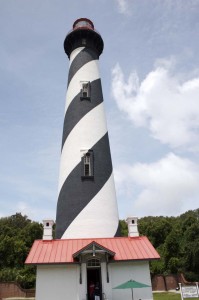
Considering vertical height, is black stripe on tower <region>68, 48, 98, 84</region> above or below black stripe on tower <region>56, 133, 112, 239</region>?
above

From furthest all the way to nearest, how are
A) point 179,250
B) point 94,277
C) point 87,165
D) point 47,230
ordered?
1. point 179,250
2. point 87,165
3. point 47,230
4. point 94,277

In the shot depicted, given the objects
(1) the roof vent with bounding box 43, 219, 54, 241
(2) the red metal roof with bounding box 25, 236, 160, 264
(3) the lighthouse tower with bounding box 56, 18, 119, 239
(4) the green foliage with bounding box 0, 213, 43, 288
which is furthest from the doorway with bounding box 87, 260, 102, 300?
(4) the green foliage with bounding box 0, 213, 43, 288

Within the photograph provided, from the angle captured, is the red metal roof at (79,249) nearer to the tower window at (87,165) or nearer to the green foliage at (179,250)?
the tower window at (87,165)

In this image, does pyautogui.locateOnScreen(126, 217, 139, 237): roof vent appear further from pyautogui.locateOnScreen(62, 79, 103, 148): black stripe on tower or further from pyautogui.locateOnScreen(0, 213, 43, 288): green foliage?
pyautogui.locateOnScreen(0, 213, 43, 288): green foliage

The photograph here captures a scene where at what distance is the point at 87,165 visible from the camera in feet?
44.1

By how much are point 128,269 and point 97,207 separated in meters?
2.84

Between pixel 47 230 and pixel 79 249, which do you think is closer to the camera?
pixel 79 249

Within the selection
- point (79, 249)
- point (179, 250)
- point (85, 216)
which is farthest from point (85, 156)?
point (179, 250)

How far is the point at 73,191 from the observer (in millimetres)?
12930

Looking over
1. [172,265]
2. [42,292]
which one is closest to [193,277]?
[172,265]

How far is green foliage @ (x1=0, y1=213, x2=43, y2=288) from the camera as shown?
26.6 metres

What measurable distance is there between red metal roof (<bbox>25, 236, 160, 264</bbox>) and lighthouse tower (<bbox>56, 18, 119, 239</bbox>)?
0.78 meters

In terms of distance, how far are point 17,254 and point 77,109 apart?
823 inches

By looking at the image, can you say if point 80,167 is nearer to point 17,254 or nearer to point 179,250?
point 17,254
